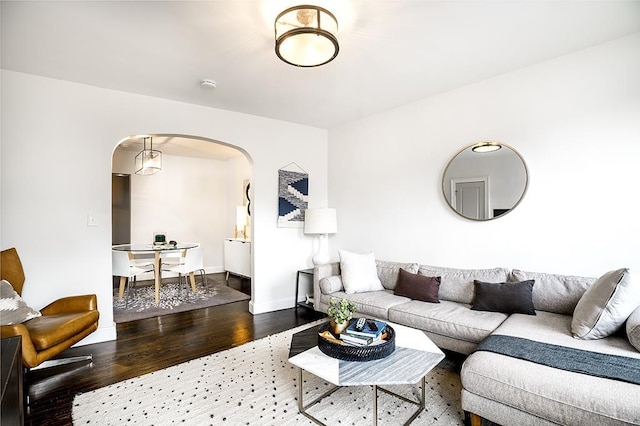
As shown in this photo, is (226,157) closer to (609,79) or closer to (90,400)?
(90,400)

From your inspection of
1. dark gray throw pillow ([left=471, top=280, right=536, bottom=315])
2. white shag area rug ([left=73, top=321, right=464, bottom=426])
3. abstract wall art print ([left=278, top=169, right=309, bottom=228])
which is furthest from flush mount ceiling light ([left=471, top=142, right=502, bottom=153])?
abstract wall art print ([left=278, top=169, right=309, bottom=228])

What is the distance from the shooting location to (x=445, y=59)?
277 centimetres

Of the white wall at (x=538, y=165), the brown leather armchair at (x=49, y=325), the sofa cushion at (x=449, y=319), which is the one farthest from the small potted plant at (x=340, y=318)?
the brown leather armchair at (x=49, y=325)

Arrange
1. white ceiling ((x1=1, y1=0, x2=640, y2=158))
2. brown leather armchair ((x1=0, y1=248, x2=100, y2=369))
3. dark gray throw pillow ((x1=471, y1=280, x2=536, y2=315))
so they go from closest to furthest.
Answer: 1. white ceiling ((x1=1, y1=0, x2=640, y2=158))
2. brown leather armchair ((x1=0, y1=248, x2=100, y2=369))
3. dark gray throw pillow ((x1=471, y1=280, x2=536, y2=315))

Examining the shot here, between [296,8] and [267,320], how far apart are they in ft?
10.9

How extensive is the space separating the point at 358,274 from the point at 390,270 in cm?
41

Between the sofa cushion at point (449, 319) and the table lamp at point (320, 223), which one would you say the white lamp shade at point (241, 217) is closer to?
the table lamp at point (320, 223)

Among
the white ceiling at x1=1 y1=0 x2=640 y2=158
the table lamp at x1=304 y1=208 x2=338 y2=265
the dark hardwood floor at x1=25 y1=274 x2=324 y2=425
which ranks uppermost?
the white ceiling at x1=1 y1=0 x2=640 y2=158

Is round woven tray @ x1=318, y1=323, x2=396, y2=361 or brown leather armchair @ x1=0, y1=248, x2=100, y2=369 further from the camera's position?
brown leather armchair @ x1=0, y1=248, x2=100, y2=369

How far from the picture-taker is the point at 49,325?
2434 mm

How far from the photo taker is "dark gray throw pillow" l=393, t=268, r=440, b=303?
3.11m

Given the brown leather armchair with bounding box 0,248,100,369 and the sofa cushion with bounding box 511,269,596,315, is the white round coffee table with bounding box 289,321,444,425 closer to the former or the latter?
the sofa cushion with bounding box 511,269,596,315

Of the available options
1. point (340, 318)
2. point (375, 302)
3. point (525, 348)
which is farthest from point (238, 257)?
point (525, 348)

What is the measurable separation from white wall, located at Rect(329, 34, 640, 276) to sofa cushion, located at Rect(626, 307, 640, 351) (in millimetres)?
756
